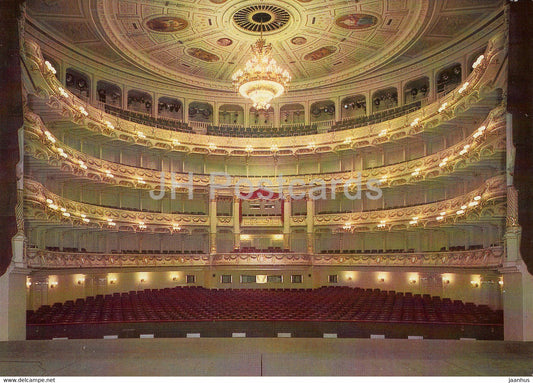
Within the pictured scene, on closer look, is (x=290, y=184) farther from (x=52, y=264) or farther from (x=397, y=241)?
(x=52, y=264)

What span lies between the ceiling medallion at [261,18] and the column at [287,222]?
1444cm

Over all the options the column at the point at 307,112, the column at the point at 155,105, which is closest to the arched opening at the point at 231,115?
the column at the point at 307,112

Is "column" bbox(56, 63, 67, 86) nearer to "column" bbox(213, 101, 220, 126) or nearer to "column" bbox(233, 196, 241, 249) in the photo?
"column" bbox(213, 101, 220, 126)

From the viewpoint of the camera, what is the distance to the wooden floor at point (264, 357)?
9.20 metres

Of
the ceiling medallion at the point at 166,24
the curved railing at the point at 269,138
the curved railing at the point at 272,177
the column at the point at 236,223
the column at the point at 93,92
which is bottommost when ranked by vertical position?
the column at the point at 236,223

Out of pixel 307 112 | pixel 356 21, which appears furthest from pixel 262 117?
pixel 356 21

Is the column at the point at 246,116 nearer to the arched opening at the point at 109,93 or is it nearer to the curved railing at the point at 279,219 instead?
the curved railing at the point at 279,219

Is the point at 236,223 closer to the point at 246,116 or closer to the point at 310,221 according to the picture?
the point at 310,221

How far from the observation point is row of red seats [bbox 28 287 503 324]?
1822 centimetres

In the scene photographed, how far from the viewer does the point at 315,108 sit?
3869 cm

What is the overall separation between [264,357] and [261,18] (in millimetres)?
19808

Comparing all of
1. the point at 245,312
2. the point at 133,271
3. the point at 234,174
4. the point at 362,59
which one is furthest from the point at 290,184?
the point at 245,312

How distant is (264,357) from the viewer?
33.9 ft

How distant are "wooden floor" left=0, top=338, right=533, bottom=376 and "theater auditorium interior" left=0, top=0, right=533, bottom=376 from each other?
91mm
